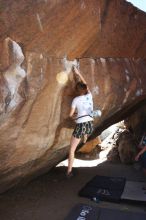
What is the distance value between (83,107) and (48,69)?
0.86m

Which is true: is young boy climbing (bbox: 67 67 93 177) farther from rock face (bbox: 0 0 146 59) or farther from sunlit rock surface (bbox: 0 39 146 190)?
rock face (bbox: 0 0 146 59)

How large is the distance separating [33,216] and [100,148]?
6.54 meters

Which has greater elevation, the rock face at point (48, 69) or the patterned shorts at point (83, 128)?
the rock face at point (48, 69)

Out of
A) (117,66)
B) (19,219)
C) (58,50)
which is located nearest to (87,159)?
(117,66)

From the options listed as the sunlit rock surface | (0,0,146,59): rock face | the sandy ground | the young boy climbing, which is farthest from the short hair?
the sandy ground

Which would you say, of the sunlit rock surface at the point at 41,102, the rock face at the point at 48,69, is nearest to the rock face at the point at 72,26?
the rock face at the point at 48,69

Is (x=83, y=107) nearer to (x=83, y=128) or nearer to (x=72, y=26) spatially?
(x=83, y=128)

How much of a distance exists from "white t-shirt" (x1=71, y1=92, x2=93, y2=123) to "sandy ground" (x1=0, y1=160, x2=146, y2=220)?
1564 millimetres

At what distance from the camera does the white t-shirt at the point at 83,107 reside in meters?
5.01

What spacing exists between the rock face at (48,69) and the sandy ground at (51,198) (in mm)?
327

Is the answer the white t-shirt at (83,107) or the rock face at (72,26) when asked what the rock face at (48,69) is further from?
the white t-shirt at (83,107)

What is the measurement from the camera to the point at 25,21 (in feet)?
13.0

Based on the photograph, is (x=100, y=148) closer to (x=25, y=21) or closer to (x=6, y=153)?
(x=6, y=153)

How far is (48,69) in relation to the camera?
459 cm
